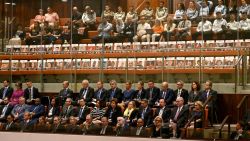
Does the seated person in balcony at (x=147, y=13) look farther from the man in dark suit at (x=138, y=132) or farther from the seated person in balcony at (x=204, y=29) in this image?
the man in dark suit at (x=138, y=132)

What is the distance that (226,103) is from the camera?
13.4 metres

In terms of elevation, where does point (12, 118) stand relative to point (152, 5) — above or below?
below

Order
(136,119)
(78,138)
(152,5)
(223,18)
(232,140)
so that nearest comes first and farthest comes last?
1. (232,140)
2. (78,138)
3. (136,119)
4. (223,18)
5. (152,5)

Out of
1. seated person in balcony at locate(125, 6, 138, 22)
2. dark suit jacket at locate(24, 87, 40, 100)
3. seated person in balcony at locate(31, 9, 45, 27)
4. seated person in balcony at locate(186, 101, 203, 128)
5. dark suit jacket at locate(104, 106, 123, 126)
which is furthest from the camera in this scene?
seated person in balcony at locate(31, 9, 45, 27)

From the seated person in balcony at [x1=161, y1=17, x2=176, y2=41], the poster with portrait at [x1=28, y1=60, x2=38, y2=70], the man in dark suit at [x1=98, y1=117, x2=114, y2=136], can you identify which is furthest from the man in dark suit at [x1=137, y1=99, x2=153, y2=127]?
the poster with portrait at [x1=28, y1=60, x2=38, y2=70]

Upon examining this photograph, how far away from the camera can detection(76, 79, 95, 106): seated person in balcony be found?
14.2 m

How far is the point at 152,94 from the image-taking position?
13508 mm

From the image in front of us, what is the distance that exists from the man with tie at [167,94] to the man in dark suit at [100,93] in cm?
129

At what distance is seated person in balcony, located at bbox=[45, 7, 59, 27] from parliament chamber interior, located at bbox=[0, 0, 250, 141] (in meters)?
0.02

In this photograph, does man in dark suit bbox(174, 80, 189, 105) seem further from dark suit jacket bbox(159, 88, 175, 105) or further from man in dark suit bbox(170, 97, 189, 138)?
man in dark suit bbox(170, 97, 189, 138)

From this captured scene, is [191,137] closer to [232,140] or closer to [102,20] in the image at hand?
[232,140]

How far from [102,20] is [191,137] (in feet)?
18.5

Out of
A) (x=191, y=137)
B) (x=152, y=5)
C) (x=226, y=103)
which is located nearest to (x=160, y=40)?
(x=152, y=5)

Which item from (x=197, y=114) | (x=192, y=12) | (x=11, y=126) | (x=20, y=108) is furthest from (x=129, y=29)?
(x=11, y=126)
